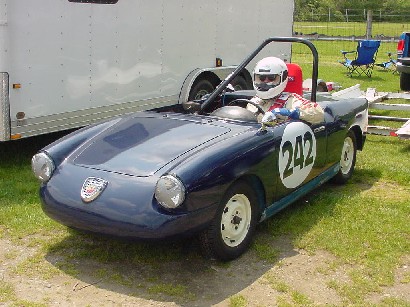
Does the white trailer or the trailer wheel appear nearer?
the white trailer

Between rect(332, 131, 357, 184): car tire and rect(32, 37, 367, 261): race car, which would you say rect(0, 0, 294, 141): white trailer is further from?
rect(332, 131, 357, 184): car tire

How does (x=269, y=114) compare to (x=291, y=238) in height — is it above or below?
above

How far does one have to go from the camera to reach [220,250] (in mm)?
4156

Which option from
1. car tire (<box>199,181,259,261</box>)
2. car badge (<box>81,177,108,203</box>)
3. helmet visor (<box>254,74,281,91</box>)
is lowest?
car tire (<box>199,181,259,261</box>)

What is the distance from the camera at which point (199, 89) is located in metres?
8.84

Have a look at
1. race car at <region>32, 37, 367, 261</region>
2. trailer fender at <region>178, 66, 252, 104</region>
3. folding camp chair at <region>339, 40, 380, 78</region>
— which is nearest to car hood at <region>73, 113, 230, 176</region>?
race car at <region>32, 37, 367, 261</region>

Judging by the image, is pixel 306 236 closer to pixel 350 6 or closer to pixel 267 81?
pixel 267 81

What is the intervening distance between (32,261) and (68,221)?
562 millimetres

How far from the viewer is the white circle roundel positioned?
15.5 ft

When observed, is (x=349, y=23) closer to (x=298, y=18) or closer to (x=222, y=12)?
(x=298, y=18)

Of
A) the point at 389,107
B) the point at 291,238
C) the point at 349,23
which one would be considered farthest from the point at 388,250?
the point at 349,23

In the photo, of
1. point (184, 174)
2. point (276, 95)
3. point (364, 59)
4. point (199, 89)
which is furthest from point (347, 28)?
point (184, 174)

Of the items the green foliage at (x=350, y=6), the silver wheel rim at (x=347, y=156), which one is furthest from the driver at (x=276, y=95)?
the green foliage at (x=350, y=6)

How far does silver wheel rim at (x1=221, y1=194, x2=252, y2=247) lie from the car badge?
34.2 inches
